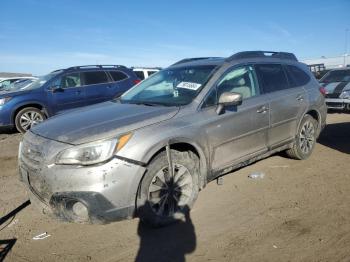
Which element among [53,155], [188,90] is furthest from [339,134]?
[53,155]

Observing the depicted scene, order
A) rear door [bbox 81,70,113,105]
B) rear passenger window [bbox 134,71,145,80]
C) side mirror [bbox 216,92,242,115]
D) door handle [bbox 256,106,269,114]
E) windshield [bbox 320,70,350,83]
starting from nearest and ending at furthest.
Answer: side mirror [bbox 216,92,242,115]
door handle [bbox 256,106,269,114]
rear door [bbox 81,70,113,105]
windshield [bbox 320,70,350,83]
rear passenger window [bbox 134,71,145,80]

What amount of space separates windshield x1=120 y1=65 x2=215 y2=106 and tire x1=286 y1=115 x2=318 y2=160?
2.07 m

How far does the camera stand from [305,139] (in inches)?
227

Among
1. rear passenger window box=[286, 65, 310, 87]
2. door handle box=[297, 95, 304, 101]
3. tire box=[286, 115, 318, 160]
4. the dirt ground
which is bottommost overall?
the dirt ground

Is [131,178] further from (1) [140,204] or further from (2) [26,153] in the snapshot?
(2) [26,153]

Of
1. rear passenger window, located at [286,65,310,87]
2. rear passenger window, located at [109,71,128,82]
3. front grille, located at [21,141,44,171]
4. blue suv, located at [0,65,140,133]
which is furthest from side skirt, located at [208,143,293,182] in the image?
rear passenger window, located at [109,71,128,82]

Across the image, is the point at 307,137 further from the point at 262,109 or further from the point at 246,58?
the point at 246,58

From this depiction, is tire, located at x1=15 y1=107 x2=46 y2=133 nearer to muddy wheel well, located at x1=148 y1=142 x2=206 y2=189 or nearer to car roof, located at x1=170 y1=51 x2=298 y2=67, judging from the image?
car roof, located at x1=170 y1=51 x2=298 y2=67

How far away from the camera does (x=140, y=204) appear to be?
339 cm

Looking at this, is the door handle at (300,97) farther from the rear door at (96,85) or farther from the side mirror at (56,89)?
the side mirror at (56,89)

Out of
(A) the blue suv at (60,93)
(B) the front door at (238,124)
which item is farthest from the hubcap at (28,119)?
(B) the front door at (238,124)

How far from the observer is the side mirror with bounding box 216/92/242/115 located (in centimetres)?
402

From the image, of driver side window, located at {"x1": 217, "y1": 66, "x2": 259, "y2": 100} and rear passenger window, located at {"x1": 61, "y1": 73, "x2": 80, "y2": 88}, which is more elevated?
rear passenger window, located at {"x1": 61, "y1": 73, "x2": 80, "y2": 88}

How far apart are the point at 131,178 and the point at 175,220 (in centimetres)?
81
